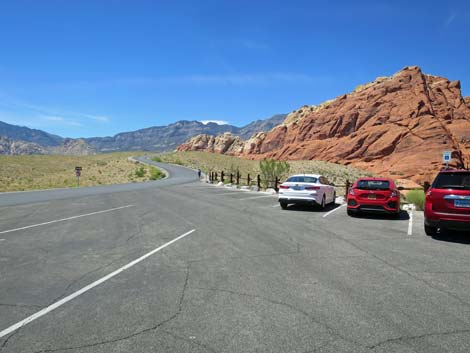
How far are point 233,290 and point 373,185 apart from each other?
33.2ft

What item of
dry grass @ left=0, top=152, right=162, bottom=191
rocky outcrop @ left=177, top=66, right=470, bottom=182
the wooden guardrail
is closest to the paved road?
the wooden guardrail

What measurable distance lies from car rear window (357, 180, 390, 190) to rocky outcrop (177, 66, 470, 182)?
46.4 metres

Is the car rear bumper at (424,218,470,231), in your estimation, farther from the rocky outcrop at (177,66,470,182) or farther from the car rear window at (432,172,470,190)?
the rocky outcrop at (177,66,470,182)

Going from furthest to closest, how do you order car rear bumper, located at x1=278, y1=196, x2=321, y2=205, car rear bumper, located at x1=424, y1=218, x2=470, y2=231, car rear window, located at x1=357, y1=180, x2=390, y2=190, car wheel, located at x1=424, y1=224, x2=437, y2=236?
1. car rear bumper, located at x1=278, y1=196, x2=321, y2=205
2. car rear window, located at x1=357, y1=180, x2=390, y2=190
3. car wheel, located at x1=424, y1=224, x2=437, y2=236
4. car rear bumper, located at x1=424, y1=218, x2=470, y2=231

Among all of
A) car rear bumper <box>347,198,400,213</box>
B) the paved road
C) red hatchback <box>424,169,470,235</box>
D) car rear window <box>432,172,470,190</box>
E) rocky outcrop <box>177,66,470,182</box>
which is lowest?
the paved road

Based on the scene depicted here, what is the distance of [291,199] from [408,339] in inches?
471

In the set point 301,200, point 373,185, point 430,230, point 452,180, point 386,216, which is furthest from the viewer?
point 301,200

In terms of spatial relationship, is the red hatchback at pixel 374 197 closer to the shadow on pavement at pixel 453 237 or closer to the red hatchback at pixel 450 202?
the shadow on pavement at pixel 453 237

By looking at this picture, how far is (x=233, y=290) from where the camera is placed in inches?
208

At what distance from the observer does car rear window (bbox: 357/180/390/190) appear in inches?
541

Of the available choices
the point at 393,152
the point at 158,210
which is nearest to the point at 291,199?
the point at 158,210

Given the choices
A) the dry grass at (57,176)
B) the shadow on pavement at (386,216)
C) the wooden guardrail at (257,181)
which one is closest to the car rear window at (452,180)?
the shadow on pavement at (386,216)

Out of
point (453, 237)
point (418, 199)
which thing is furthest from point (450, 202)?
point (418, 199)

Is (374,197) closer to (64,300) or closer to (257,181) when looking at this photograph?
(64,300)
